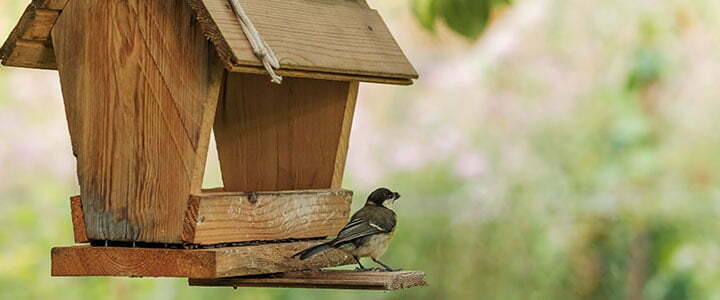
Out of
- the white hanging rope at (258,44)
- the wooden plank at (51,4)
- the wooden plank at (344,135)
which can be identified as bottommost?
the wooden plank at (344,135)

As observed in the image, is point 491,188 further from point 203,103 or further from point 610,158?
point 203,103

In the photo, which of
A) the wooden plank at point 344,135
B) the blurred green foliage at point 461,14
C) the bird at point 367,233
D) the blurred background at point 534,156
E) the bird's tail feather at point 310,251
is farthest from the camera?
the blurred background at point 534,156

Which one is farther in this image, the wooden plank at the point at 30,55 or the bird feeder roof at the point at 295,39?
the wooden plank at the point at 30,55

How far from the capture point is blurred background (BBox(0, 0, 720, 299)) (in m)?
4.68

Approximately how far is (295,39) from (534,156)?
126 inches

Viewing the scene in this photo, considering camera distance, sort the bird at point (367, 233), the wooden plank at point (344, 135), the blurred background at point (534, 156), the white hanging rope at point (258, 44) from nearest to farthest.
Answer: the white hanging rope at point (258, 44) → the bird at point (367, 233) → the wooden plank at point (344, 135) → the blurred background at point (534, 156)

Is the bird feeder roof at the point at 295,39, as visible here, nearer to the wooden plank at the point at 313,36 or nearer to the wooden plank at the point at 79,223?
the wooden plank at the point at 313,36

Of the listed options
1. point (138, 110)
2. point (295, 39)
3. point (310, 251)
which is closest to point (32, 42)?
point (138, 110)

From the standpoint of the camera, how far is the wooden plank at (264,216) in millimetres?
1855

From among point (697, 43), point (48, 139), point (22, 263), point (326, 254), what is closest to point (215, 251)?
point (326, 254)

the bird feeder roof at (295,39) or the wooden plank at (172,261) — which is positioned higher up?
the bird feeder roof at (295,39)

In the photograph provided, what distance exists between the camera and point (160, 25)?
1.89 m

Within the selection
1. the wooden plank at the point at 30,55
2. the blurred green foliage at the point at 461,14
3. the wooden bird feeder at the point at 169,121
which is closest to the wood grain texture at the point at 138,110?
the wooden bird feeder at the point at 169,121

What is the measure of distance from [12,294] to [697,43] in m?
2.99
